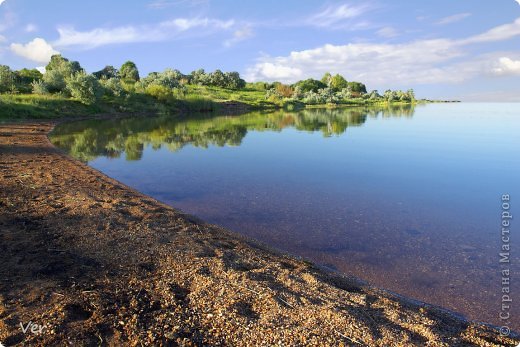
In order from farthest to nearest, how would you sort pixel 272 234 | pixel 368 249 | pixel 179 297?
pixel 272 234
pixel 368 249
pixel 179 297

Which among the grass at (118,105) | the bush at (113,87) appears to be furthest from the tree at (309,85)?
the bush at (113,87)

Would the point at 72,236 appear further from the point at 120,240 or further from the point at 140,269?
the point at 140,269

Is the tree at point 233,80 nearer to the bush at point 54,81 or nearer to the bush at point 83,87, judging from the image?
the bush at point 54,81

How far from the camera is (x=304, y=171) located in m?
17.2

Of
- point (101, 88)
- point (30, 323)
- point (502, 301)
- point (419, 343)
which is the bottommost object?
point (502, 301)

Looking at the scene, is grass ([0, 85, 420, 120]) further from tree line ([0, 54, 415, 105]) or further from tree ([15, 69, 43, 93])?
tree ([15, 69, 43, 93])

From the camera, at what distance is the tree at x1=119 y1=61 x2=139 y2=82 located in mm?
102069

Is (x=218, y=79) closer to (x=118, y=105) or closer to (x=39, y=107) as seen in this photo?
(x=118, y=105)

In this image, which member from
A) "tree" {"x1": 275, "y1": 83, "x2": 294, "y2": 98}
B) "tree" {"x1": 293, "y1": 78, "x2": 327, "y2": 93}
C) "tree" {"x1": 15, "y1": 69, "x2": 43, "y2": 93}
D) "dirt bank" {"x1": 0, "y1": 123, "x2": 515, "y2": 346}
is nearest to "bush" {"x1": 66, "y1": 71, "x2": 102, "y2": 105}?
"tree" {"x1": 15, "y1": 69, "x2": 43, "y2": 93}

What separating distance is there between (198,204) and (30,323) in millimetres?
7605

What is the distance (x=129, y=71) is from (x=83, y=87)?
202ft

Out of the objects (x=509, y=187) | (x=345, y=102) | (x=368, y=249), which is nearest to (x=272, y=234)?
(x=368, y=249)

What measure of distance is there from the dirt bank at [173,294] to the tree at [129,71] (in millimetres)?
101641

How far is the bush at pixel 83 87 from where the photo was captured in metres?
47.5
